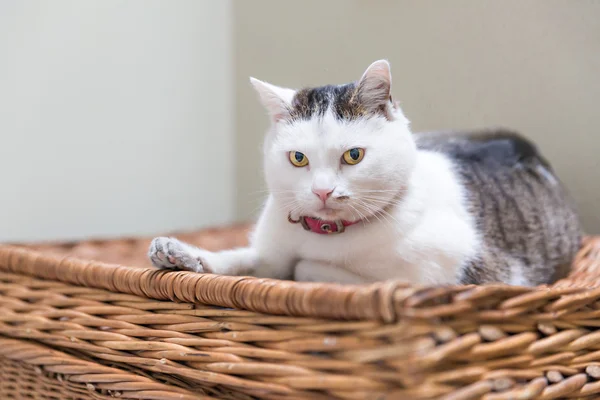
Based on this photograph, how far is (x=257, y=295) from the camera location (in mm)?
737

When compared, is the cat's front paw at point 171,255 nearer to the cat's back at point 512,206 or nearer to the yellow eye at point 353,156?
the yellow eye at point 353,156

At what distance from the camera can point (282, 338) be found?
72cm

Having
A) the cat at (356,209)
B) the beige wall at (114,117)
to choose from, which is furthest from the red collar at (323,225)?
the beige wall at (114,117)

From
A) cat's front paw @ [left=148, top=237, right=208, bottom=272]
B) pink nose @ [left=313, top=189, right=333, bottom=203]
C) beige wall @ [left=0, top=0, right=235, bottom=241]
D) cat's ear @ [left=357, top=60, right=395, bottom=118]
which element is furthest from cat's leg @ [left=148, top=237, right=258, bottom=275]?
beige wall @ [left=0, top=0, right=235, bottom=241]

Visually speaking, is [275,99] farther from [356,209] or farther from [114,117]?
[114,117]

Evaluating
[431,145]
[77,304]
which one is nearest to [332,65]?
[431,145]

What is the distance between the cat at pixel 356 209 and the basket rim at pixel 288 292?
2.3 inches

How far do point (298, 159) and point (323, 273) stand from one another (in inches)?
7.3

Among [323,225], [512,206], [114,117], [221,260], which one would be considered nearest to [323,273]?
[323,225]

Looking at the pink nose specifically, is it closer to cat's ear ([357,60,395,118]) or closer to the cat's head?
the cat's head

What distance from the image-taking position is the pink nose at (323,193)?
0.86 metres

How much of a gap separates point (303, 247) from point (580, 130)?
0.82 m

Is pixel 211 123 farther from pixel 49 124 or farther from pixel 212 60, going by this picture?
pixel 49 124

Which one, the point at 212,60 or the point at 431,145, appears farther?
the point at 212,60
